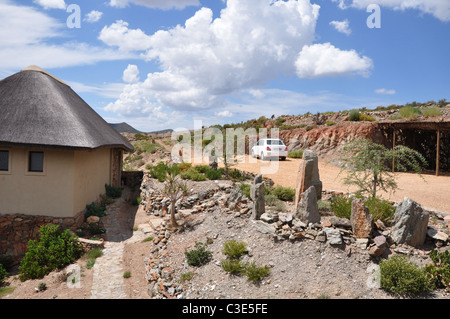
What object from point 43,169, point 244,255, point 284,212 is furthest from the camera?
point 43,169

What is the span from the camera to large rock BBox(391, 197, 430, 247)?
22.8ft

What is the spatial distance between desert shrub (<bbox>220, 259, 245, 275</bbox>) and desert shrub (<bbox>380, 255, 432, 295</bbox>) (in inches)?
118

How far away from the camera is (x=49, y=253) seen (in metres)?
9.40

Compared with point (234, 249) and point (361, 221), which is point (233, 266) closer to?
point (234, 249)

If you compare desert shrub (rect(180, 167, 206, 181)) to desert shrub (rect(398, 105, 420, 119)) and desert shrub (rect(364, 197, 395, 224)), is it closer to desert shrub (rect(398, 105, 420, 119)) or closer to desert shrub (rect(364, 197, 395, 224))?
desert shrub (rect(364, 197, 395, 224))

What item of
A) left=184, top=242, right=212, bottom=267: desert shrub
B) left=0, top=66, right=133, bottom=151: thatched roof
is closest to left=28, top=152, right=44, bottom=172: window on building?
left=0, top=66, right=133, bottom=151: thatched roof

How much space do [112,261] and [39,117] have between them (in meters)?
5.91

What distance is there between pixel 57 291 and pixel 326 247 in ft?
23.4

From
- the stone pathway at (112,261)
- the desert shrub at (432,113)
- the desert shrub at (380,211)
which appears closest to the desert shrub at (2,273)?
the stone pathway at (112,261)

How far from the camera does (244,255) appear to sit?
7.66m

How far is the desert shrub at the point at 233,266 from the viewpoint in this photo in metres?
7.14
